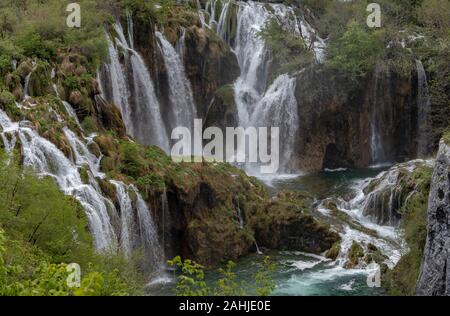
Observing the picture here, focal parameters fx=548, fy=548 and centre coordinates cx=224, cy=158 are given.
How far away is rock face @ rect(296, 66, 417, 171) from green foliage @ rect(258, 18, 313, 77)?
2.64 ft

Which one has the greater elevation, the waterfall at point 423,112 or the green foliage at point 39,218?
the waterfall at point 423,112

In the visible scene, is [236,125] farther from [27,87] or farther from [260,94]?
[27,87]

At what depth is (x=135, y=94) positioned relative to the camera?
28.5 meters

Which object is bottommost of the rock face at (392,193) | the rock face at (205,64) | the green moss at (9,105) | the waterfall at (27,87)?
→ the rock face at (392,193)

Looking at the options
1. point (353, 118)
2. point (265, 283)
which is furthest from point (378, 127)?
point (265, 283)

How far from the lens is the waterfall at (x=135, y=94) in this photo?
27094mm

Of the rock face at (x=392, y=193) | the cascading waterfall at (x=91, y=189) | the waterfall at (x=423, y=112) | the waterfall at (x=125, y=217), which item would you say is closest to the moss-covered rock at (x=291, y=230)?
the rock face at (x=392, y=193)

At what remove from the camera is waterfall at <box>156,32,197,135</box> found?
30.9 m

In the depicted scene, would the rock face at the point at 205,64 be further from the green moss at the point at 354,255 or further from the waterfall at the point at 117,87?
the green moss at the point at 354,255

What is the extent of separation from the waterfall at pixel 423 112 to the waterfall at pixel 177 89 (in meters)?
13.3

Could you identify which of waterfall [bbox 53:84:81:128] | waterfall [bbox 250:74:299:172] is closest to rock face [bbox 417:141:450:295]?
waterfall [bbox 53:84:81:128]

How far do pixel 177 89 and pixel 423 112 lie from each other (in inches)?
567
